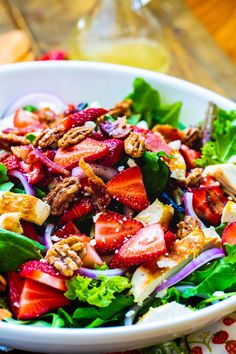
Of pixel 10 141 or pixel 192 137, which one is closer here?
pixel 10 141

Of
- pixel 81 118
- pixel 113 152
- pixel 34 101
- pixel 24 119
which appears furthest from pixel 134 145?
pixel 34 101

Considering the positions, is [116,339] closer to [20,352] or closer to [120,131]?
[20,352]

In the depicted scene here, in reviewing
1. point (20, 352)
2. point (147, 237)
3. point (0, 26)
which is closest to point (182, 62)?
point (0, 26)

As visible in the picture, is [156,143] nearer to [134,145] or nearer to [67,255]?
[134,145]

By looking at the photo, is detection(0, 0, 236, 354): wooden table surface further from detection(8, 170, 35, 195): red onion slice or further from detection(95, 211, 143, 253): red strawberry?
detection(95, 211, 143, 253): red strawberry

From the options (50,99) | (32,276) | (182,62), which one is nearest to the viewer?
(32,276)
